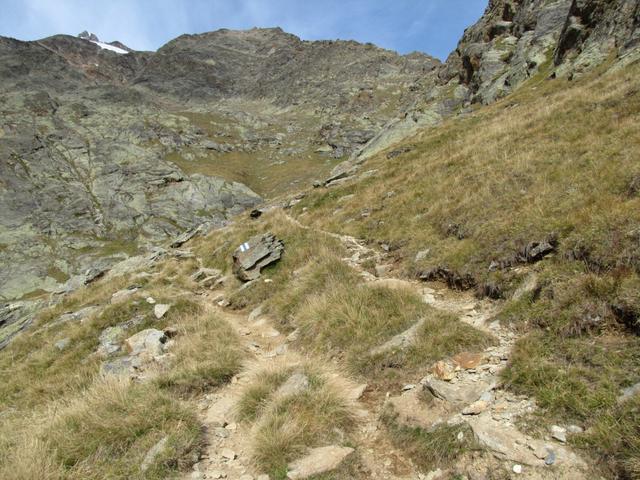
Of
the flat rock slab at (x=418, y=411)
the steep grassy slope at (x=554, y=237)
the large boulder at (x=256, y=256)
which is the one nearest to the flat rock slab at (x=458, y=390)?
the flat rock slab at (x=418, y=411)

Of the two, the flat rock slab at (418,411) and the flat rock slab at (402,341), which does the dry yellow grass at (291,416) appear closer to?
the flat rock slab at (418,411)

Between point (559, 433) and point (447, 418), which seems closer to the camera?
point (559, 433)

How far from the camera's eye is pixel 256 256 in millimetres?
15492

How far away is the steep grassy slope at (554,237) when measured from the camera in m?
4.84

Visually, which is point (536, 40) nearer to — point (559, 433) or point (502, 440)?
point (559, 433)

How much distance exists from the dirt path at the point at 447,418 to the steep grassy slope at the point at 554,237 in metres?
0.36

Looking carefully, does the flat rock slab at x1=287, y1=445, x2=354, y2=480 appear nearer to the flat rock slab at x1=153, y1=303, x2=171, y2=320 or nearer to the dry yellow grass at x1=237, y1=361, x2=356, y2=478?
the dry yellow grass at x1=237, y1=361, x2=356, y2=478

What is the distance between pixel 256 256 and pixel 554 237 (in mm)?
10710

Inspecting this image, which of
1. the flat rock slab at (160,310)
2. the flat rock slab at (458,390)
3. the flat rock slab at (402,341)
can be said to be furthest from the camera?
the flat rock slab at (160,310)

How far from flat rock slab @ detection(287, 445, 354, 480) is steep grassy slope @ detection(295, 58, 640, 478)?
2609 mm

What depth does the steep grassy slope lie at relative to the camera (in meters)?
4.84

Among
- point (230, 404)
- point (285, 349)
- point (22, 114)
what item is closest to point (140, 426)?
point (230, 404)

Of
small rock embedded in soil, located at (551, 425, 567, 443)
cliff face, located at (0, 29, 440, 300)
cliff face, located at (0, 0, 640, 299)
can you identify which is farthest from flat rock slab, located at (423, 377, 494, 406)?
cliff face, located at (0, 29, 440, 300)

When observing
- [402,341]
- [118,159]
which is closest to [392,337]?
[402,341]
